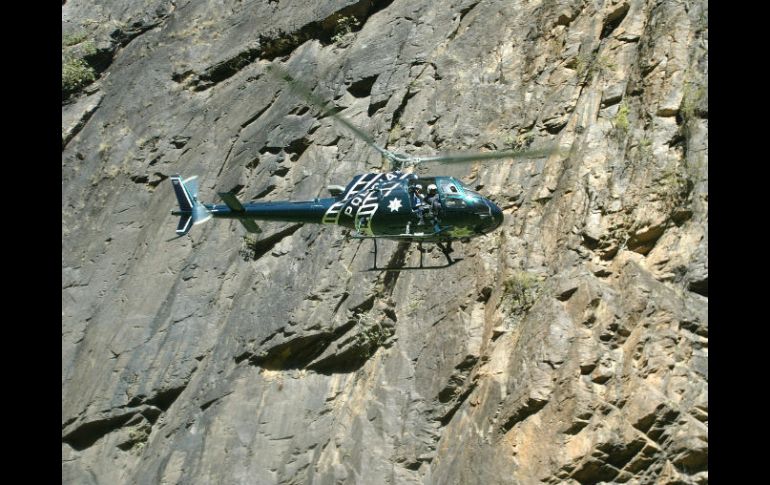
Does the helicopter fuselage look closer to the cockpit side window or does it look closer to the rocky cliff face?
the cockpit side window

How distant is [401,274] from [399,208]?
264 cm

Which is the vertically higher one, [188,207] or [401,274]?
[188,207]

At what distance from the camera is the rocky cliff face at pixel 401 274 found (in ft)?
37.8

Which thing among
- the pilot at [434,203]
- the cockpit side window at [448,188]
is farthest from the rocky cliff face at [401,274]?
the cockpit side window at [448,188]

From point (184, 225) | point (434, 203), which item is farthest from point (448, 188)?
point (184, 225)

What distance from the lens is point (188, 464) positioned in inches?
599

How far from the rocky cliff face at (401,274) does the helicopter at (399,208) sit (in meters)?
1.57

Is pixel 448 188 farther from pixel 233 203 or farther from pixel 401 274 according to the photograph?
pixel 233 203

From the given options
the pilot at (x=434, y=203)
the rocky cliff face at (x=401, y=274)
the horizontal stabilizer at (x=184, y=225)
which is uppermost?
the pilot at (x=434, y=203)

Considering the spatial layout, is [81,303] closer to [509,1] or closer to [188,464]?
[188,464]

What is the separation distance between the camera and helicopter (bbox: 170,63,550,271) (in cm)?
1211

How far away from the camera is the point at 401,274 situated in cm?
1500

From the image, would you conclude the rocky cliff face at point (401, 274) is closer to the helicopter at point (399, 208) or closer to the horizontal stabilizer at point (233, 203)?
the helicopter at point (399, 208)

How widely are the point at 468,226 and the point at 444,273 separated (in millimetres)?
2270
